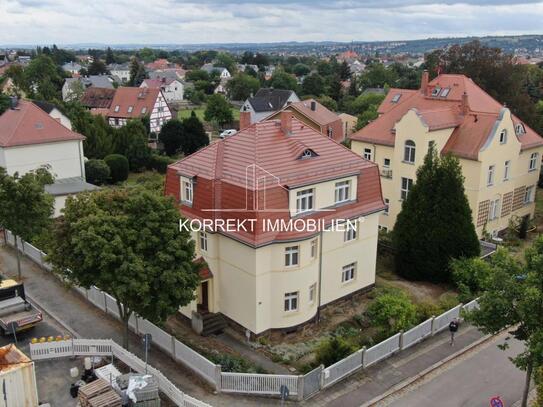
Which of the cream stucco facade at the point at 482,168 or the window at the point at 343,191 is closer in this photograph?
the window at the point at 343,191

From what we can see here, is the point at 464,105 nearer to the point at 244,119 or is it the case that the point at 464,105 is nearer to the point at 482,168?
the point at 482,168

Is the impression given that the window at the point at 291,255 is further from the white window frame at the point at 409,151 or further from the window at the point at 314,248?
the white window frame at the point at 409,151

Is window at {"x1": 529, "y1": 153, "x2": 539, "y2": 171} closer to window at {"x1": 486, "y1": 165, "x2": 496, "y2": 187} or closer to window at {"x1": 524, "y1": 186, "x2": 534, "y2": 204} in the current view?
window at {"x1": 524, "y1": 186, "x2": 534, "y2": 204}

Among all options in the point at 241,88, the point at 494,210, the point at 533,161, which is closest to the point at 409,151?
the point at 494,210

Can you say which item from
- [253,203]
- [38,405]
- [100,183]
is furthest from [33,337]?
[100,183]

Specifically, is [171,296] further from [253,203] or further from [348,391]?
[348,391]

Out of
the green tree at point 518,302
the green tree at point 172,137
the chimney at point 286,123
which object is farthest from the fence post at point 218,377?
the green tree at point 172,137
